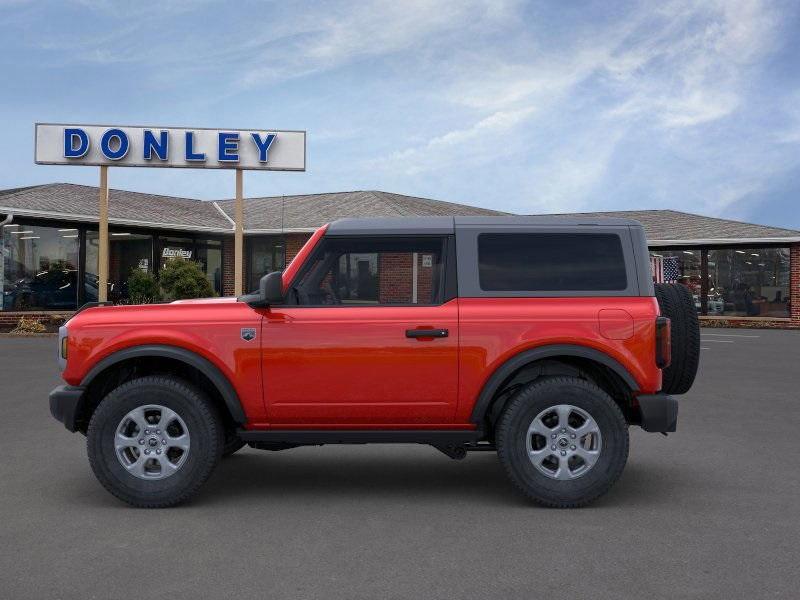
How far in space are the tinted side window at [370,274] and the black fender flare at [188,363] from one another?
2.48 feet

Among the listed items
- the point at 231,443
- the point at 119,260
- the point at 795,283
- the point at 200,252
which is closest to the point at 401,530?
the point at 231,443

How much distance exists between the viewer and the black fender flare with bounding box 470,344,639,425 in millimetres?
5938

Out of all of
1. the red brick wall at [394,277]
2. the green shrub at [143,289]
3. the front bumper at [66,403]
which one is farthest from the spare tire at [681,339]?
the green shrub at [143,289]

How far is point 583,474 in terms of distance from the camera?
5918 millimetres

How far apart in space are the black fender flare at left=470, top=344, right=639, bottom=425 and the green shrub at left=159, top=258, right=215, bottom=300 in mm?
21973

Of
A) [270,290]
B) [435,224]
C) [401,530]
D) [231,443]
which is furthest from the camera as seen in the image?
[231,443]

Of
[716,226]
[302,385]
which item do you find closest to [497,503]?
[302,385]

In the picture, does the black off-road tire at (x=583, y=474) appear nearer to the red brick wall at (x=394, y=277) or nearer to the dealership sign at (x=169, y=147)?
the red brick wall at (x=394, y=277)

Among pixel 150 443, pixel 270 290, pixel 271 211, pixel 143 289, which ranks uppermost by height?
pixel 271 211

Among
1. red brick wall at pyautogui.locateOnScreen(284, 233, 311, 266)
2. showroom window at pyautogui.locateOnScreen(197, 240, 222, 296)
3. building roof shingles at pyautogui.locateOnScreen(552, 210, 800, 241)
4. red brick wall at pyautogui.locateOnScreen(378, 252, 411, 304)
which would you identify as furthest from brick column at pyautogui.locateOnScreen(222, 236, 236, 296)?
red brick wall at pyautogui.locateOnScreen(378, 252, 411, 304)

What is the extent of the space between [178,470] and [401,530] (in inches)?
64.1

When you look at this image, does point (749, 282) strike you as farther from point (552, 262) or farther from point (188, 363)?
point (188, 363)

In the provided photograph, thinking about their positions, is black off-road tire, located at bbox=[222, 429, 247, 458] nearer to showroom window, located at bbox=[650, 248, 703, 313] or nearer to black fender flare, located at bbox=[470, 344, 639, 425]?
black fender flare, located at bbox=[470, 344, 639, 425]

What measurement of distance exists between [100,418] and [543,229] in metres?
3.31
